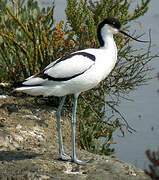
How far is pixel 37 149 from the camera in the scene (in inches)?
191

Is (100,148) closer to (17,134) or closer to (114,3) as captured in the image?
(17,134)

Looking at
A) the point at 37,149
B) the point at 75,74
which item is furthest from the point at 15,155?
the point at 75,74

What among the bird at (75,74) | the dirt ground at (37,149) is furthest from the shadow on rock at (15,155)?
the bird at (75,74)

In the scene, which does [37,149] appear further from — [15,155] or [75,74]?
[75,74]

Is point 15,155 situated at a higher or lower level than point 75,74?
lower

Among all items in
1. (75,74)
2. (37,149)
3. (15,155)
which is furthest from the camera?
(37,149)

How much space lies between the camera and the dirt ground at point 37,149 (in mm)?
4094

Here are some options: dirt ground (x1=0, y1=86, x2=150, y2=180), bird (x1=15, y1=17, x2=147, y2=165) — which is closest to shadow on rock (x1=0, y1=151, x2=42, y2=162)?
dirt ground (x1=0, y1=86, x2=150, y2=180)

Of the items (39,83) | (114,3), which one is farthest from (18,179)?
(114,3)

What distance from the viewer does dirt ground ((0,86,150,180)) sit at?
4.09m

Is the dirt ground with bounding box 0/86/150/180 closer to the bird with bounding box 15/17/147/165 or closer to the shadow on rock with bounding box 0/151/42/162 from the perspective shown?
the shadow on rock with bounding box 0/151/42/162

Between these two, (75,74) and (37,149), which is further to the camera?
(37,149)

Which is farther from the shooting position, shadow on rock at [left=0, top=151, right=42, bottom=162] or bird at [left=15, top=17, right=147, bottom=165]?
shadow on rock at [left=0, top=151, right=42, bottom=162]

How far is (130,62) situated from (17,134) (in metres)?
2.27
